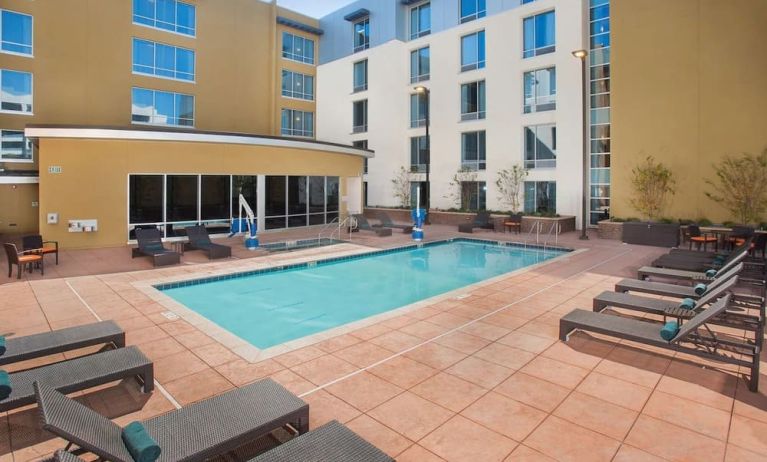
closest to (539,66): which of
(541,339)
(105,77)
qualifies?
(541,339)

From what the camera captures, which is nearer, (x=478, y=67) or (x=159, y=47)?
(x=159, y=47)

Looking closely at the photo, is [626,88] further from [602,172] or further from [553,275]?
[553,275]

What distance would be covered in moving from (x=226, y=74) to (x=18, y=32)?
29.6ft

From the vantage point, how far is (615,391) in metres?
4.72

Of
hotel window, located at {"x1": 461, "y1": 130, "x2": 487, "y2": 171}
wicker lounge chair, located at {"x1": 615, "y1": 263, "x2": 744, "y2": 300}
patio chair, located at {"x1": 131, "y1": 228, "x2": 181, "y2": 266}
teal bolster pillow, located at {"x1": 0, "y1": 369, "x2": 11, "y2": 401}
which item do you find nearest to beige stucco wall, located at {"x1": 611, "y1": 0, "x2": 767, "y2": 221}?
hotel window, located at {"x1": 461, "y1": 130, "x2": 487, "y2": 171}

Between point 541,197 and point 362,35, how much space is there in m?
16.4

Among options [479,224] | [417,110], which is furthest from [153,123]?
[479,224]

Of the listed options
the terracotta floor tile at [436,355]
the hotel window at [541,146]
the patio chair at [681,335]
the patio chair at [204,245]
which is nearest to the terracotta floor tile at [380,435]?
the terracotta floor tile at [436,355]

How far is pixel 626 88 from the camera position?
18891 millimetres

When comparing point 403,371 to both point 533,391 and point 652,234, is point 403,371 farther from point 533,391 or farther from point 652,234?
point 652,234

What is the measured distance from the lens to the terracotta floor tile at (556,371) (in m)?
4.95

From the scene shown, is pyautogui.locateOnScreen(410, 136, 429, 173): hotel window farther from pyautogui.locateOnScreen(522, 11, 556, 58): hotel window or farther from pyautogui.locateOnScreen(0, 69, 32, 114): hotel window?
pyautogui.locateOnScreen(0, 69, 32, 114): hotel window

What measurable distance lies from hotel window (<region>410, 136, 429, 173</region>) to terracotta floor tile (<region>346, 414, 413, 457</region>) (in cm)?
2306

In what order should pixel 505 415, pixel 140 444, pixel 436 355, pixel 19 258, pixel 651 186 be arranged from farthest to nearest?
pixel 651 186, pixel 19 258, pixel 436 355, pixel 505 415, pixel 140 444
